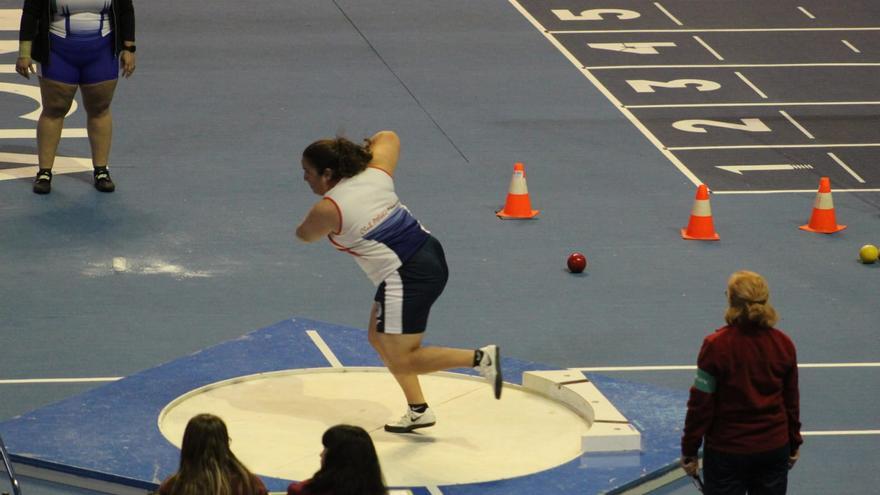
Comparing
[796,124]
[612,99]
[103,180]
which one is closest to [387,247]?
[103,180]

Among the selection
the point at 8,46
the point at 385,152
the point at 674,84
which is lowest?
the point at 8,46

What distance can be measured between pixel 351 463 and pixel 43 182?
874cm

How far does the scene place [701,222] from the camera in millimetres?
13070

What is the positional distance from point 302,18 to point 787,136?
692 cm

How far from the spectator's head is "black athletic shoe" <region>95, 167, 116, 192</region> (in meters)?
8.55

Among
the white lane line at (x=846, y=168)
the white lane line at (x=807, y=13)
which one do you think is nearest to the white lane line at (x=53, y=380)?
the white lane line at (x=846, y=168)

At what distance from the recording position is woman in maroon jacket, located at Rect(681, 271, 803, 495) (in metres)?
6.73

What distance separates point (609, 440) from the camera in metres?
8.49

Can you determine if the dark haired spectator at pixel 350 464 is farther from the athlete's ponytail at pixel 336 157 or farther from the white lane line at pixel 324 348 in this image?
the white lane line at pixel 324 348

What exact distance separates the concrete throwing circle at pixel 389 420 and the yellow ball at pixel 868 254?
164 inches

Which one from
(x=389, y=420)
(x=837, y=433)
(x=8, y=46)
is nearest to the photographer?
(x=389, y=420)

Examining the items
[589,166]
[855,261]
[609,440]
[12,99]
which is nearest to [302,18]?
[12,99]

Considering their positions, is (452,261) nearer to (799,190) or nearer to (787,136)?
(799,190)

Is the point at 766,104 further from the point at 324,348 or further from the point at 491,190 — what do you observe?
the point at 324,348
